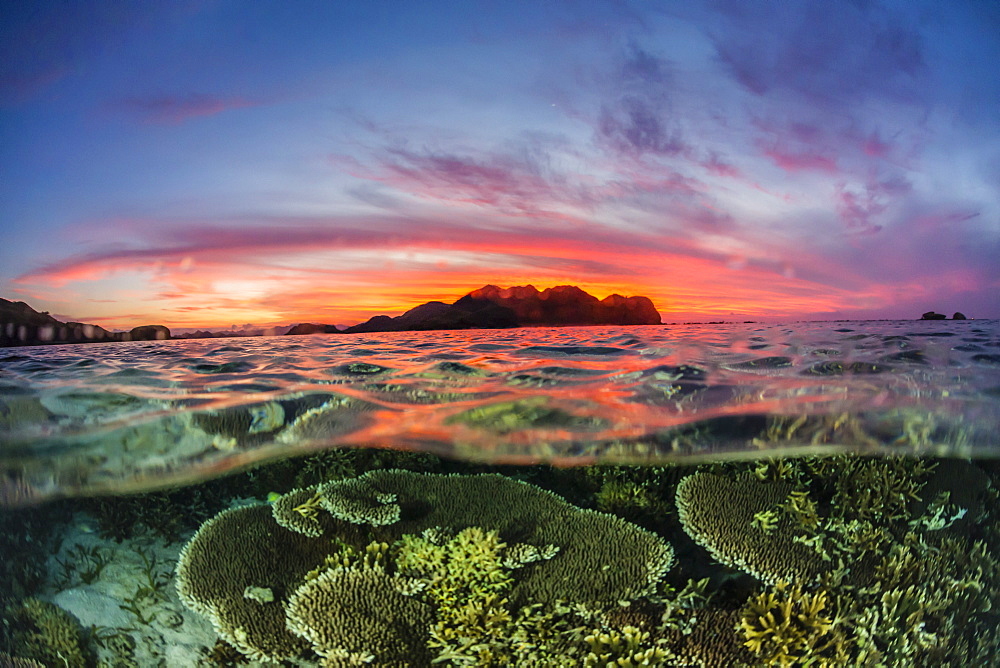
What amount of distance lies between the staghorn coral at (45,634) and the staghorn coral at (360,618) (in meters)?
2.23

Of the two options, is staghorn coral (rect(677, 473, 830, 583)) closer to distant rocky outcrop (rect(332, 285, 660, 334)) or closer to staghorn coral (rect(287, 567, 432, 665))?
staghorn coral (rect(287, 567, 432, 665))

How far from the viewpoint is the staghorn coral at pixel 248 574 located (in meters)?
3.50

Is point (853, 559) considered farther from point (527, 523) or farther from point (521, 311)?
point (521, 311)

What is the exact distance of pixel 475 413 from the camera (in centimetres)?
579

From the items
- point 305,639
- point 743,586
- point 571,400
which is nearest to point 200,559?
point 305,639

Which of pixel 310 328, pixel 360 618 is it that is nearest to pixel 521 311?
pixel 310 328

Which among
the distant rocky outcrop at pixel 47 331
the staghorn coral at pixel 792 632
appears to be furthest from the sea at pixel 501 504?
the distant rocky outcrop at pixel 47 331

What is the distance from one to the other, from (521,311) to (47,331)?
19.6 feet

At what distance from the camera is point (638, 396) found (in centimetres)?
590

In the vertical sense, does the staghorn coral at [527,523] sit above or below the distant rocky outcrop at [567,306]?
below

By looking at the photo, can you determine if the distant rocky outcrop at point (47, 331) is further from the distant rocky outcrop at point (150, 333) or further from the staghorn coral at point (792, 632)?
the staghorn coral at point (792, 632)

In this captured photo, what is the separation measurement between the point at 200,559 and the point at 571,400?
12.7ft

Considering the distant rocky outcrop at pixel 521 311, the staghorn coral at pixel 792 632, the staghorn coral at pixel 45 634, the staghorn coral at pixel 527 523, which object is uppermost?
the distant rocky outcrop at pixel 521 311

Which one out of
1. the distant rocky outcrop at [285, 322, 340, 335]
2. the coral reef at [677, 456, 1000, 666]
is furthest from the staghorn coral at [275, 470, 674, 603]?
the distant rocky outcrop at [285, 322, 340, 335]
